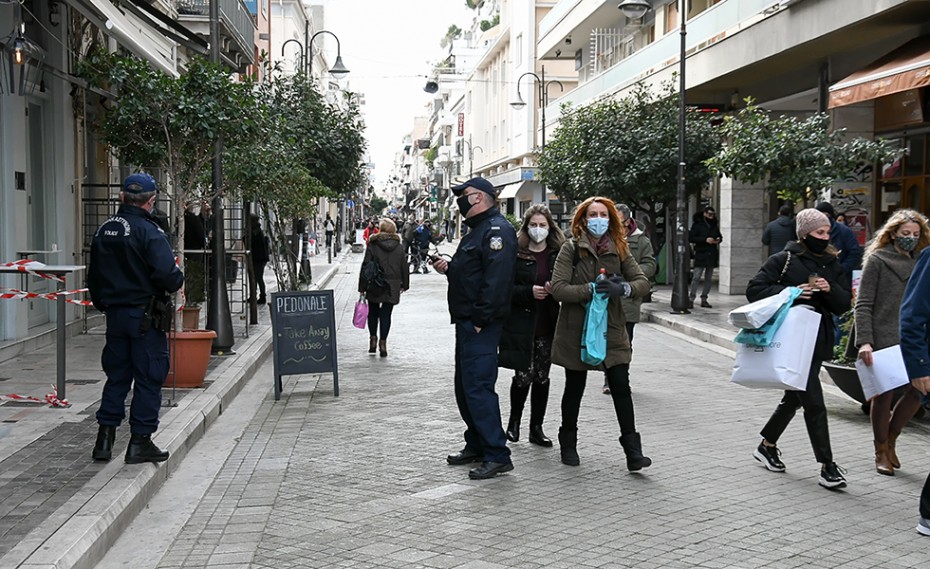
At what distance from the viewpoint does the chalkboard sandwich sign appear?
34.0 feet

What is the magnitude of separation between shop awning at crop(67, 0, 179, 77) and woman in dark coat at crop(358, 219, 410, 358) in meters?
3.32

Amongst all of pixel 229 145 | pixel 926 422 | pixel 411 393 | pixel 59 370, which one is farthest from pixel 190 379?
pixel 926 422

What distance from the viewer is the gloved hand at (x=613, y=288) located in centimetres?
675

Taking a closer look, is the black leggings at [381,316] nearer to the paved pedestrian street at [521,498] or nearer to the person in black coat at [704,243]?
the paved pedestrian street at [521,498]

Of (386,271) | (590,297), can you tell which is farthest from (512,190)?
(590,297)

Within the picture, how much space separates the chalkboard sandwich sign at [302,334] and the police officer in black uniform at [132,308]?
11.9 ft

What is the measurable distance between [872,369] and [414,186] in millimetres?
149239

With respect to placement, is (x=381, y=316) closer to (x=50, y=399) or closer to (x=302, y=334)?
(x=302, y=334)

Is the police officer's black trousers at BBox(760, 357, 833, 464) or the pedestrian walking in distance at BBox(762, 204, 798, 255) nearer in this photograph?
the police officer's black trousers at BBox(760, 357, 833, 464)

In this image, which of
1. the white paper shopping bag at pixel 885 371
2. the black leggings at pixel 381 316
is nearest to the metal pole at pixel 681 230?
the black leggings at pixel 381 316

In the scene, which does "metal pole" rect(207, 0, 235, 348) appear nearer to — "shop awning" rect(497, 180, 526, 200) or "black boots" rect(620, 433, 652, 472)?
"black boots" rect(620, 433, 652, 472)

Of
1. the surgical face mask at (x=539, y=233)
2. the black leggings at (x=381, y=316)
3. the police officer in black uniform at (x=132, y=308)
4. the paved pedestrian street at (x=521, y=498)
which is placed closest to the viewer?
the paved pedestrian street at (x=521, y=498)

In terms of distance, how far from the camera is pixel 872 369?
716 centimetres

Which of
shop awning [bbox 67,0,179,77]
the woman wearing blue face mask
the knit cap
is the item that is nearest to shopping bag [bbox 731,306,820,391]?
the knit cap
